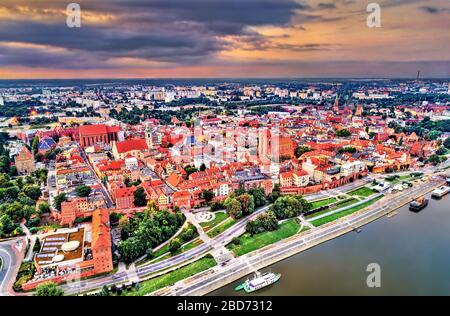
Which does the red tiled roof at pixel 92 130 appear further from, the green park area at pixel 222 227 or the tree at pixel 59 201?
the green park area at pixel 222 227

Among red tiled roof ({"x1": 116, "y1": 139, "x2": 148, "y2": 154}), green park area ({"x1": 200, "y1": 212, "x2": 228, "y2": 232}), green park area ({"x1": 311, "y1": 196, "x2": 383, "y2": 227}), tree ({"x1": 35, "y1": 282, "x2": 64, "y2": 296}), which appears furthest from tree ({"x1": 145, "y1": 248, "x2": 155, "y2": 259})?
red tiled roof ({"x1": 116, "y1": 139, "x2": 148, "y2": 154})

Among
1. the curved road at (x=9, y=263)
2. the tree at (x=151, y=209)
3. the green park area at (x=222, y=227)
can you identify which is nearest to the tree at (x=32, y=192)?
the curved road at (x=9, y=263)

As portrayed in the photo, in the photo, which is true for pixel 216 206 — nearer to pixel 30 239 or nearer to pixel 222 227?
pixel 222 227

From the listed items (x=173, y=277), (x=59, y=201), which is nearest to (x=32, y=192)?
(x=59, y=201)
